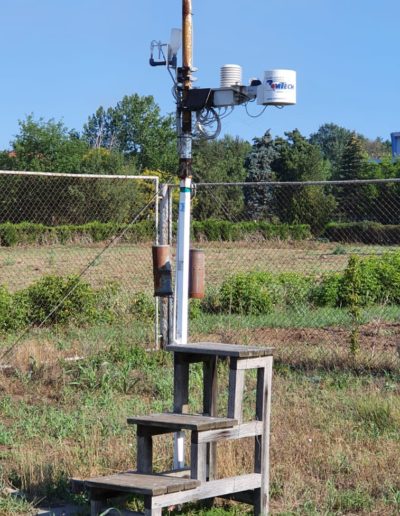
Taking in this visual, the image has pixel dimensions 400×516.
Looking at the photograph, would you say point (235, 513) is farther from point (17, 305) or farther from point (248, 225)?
point (17, 305)

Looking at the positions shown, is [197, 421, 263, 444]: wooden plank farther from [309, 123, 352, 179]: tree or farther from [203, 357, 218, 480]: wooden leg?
[309, 123, 352, 179]: tree

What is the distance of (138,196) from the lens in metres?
16.2

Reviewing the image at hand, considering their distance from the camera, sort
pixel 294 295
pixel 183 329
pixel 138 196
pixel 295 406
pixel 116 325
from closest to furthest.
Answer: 1. pixel 183 329
2. pixel 295 406
3. pixel 116 325
4. pixel 294 295
5. pixel 138 196

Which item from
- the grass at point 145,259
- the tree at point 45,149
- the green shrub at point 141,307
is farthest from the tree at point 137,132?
the green shrub at point 141,307

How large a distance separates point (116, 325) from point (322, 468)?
677 centimetres

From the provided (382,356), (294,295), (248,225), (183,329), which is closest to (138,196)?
(294,295)

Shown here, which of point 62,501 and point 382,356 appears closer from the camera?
point 62,501

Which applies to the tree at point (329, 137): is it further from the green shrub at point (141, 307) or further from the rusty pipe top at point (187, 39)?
the rusty pipe top at point (187, 39)

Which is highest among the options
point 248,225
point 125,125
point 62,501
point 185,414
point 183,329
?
point 125,125

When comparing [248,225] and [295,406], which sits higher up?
[248,225]

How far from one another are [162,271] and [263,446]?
6.03ft

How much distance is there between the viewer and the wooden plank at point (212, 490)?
16.6ft

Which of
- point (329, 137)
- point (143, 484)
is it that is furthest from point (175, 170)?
point (143, 484)

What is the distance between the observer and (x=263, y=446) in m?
5.71
